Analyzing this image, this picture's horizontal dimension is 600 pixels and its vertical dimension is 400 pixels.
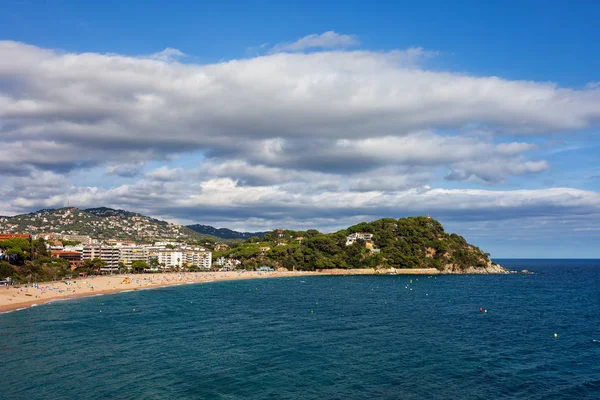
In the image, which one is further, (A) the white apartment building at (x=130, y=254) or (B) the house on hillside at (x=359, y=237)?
(B) the house on hillside at (x=359, y=237)

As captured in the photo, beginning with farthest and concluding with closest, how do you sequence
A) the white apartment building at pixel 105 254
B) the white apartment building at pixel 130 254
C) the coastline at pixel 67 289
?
the white apartment building at pixel 130 254 → the white apartment building at pixel 105 254 → the coastline at pixel 67 289

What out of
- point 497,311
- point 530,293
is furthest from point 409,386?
point 530,293

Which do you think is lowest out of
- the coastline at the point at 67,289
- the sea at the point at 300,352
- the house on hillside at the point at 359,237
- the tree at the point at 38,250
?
the coastline at the point at 67,289

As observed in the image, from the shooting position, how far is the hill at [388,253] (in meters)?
182

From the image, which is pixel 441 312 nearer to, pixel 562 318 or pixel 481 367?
pixel 562 318

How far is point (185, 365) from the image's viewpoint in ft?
116

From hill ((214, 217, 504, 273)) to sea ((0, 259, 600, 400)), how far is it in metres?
110

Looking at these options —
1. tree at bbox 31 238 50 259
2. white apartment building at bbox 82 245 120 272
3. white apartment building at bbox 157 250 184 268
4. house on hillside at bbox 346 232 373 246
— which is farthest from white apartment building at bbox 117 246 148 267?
house on hillside at bbox 346 232 373 246

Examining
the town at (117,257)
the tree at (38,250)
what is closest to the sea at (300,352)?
the tree at (38,250)

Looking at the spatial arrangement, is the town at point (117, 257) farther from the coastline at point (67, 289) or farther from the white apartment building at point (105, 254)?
the coastline at point (67, 289)

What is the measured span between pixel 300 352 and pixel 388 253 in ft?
493

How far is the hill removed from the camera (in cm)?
18162

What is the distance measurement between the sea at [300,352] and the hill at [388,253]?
362 feet

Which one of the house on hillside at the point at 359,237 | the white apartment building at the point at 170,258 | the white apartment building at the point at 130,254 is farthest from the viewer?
the house on hillside at the point at 359,237
